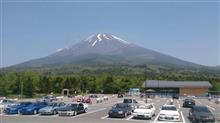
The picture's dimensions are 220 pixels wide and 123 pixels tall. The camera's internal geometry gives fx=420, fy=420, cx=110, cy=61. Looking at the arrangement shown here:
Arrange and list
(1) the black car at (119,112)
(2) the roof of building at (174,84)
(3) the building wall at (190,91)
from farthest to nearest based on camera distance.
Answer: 1. (2) the roof of building at (174,84)
2. (3) the building wall at (190,91)
3. (1) the black car at (119,112)

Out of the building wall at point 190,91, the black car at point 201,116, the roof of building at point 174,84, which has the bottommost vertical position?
the black car at point 201,116

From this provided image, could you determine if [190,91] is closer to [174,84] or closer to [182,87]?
[182,87]

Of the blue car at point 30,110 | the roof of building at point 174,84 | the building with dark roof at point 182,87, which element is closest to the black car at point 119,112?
the blue car at point 30,110

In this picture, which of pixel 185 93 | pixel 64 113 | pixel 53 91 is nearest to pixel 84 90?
pixel 53 91

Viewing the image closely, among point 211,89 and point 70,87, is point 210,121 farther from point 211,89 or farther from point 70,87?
point 211,89

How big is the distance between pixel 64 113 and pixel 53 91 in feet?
279

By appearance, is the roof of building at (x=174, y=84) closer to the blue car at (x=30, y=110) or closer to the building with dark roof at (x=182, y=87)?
the building with dark roof at (x=182, y=87)

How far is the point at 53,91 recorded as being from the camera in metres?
123

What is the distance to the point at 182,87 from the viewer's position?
144000 millimetres

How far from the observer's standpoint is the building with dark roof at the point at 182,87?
464ft

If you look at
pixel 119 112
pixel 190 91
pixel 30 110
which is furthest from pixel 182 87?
pixel 119 112

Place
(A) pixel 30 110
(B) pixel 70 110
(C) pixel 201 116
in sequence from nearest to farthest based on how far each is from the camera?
1. (C) pixel 201 116
2. (B) pixel 70 110
3. (A) pixel 30 110

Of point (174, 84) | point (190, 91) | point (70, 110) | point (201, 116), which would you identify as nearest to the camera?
point (201, 116)

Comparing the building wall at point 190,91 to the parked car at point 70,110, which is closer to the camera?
the parked car at point 70,110
